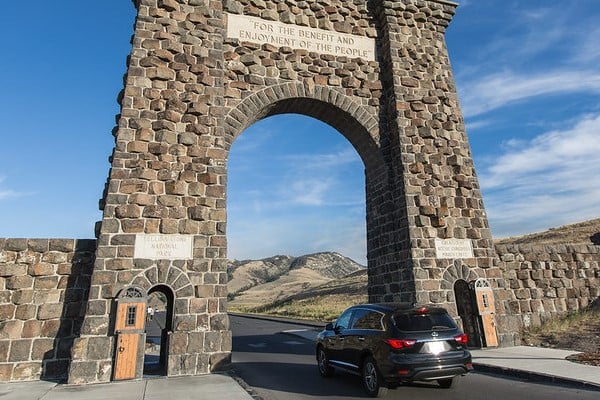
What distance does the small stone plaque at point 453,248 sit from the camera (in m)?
12.0

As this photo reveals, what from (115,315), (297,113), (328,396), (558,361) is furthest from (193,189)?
(558,361)

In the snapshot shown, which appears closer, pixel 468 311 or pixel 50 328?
pixel 50 328

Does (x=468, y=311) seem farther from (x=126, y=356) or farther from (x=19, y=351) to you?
(x=19, y=351)

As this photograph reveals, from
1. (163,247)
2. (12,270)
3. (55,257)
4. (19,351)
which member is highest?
(163,247)

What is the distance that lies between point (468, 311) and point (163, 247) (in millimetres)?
8759

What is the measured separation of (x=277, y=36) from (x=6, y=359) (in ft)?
36.7

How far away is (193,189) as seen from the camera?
10531 mm

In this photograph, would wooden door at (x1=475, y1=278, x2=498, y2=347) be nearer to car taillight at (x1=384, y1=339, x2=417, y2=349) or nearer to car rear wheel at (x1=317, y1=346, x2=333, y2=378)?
car rear wheel at (x1=317, y1=346, x2=333, y2=378)

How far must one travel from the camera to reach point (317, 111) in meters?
13.5

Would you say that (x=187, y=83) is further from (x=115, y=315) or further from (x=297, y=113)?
A: (x=115, y=315)

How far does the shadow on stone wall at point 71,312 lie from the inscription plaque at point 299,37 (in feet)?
24.8

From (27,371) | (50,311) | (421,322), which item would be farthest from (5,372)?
(421,322)

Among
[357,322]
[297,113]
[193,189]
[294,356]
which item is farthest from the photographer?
[297,113]

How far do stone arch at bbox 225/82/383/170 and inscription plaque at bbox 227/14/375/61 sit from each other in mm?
1491
